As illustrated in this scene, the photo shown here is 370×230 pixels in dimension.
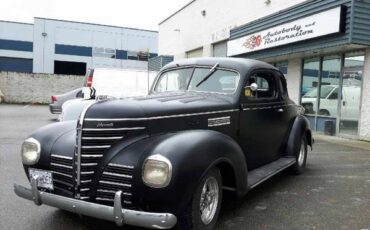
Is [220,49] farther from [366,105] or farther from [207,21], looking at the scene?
[366,105]

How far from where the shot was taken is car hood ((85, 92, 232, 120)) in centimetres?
Result: 383

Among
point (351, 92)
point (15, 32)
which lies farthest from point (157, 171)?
point (15, 32)

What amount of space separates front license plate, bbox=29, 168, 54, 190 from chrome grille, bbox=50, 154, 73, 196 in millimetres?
47

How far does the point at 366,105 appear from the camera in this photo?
Result: 38.5ft

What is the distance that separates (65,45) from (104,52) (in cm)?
429

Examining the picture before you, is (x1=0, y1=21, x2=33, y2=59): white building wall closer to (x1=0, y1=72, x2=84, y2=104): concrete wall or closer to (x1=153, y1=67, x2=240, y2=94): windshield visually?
(x1=0, y1=72, x2=84, y2=104): concrete wall

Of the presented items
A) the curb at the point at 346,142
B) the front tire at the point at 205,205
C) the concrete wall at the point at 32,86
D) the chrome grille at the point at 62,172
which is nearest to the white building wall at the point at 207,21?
the curb at the point at 346,142

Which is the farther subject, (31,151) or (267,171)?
(267,171)

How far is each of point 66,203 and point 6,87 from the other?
27.0m

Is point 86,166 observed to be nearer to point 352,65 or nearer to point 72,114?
point 72,114

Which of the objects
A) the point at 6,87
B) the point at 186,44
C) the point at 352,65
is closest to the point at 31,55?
the point at 6,87

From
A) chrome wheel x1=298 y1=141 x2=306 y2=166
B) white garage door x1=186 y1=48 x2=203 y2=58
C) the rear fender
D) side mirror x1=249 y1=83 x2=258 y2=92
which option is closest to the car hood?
side mirror x1=249 y1=83 x2=258 y2=92

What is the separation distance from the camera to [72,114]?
8.73 metres

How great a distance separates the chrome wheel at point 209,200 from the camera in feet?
13.2
